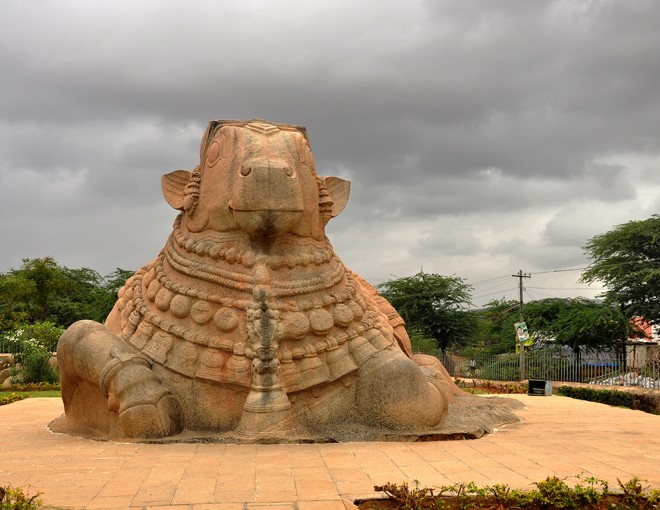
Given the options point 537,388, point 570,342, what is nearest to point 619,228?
point 570,342

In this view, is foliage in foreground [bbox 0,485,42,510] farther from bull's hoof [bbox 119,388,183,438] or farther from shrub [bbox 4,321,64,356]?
shrub [bbox 4,321,64,356]

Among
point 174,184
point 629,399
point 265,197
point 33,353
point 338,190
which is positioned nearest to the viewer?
point 265,197

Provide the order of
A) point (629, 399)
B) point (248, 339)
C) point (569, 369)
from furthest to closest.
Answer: point (569, 369) → point (629, 399) → point (248, 339)

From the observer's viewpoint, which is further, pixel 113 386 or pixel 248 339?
pixel 248 339

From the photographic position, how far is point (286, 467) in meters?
4.64

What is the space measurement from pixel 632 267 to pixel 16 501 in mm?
25511

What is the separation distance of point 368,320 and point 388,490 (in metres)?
2.66

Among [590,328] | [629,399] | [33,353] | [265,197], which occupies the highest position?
[265,197]

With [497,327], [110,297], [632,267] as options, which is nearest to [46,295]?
[110,297]

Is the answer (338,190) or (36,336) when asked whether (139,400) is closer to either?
(338,190)

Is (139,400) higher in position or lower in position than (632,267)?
lower

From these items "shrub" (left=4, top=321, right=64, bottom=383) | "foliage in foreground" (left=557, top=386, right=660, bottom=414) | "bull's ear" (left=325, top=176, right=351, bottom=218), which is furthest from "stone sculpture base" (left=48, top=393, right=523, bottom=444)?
"shrub" (left=4, top=321, right=64, bottom=383)

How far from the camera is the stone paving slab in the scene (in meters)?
3.95

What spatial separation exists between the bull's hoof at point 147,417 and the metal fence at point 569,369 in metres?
12.0
